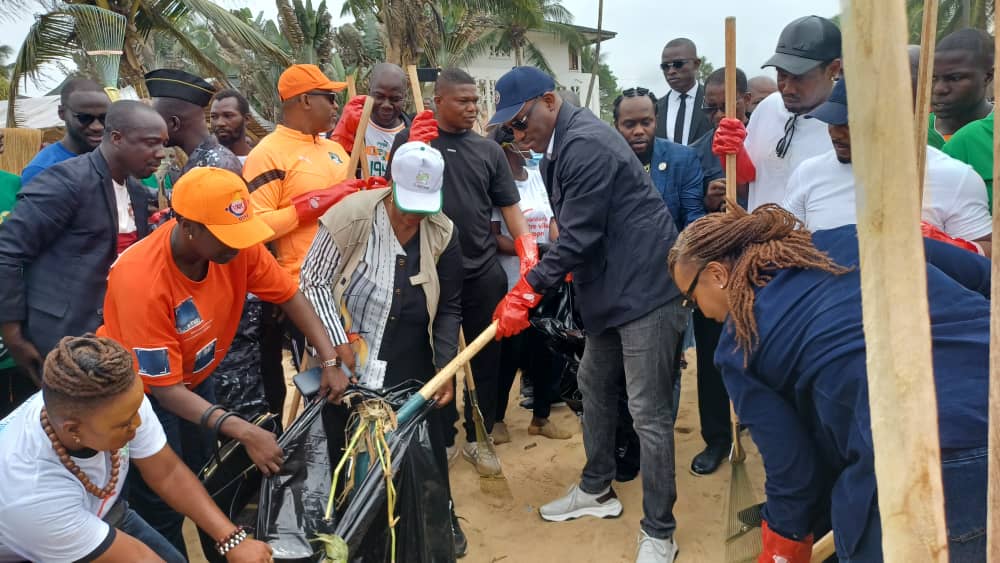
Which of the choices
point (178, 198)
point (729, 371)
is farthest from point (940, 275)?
point (178, 198)

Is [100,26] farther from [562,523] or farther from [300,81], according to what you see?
[562,523]

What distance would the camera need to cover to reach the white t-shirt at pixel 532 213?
4184mm

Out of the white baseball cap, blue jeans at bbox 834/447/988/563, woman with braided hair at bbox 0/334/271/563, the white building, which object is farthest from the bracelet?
the white building

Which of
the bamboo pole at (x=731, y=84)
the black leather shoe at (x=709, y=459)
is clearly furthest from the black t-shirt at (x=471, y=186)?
the black leather shoe at (x=709, y=459)

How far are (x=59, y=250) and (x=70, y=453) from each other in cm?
120

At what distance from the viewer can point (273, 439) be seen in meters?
2.29

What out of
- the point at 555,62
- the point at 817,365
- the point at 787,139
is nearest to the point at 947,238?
the point at 787,139

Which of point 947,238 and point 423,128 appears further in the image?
point 423,128

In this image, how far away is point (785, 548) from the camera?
199cm

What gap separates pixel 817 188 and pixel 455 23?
2269 cm

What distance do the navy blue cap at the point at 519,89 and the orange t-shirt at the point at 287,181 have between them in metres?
1.04

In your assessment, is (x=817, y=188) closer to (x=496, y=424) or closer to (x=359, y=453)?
(x=359, y=453)

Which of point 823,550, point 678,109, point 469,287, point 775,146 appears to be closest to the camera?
point 823,550

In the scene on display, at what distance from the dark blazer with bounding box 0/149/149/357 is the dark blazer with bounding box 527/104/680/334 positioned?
1.75 metres
